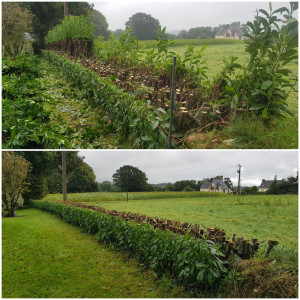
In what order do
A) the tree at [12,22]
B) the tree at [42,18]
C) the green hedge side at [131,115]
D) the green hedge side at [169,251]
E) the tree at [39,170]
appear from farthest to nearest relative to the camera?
1. the tree at [42,18]
2. the tree at [12,22]
3. the tree at [39,170]
4. the green hedge side at [131,115]
5. the green hedge side at [169,251]

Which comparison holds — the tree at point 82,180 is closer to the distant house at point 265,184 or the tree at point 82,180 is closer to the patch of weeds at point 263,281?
the distant house at point 265,184

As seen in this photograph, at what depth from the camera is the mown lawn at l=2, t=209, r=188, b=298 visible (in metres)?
3.27

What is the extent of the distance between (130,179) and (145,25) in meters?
4.84

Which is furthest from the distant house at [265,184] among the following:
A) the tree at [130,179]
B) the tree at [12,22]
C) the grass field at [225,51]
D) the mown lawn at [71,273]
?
the tree at [12,22]

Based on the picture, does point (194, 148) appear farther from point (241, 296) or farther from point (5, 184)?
point (5, 184)

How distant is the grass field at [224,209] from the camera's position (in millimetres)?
5820

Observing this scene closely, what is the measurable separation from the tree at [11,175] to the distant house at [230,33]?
8.28 meters

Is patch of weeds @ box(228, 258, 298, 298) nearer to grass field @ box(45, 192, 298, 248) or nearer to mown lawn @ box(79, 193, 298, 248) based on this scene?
mown lawn @ box(79, 193, 298, 248)

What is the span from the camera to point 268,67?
3.62 m

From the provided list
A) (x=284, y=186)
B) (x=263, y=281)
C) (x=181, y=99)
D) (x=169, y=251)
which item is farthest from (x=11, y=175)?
(x=284, y=186)

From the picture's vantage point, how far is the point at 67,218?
8.08m

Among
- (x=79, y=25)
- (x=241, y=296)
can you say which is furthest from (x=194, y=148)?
(x=79, y=25)

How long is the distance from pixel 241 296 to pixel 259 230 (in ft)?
11.1

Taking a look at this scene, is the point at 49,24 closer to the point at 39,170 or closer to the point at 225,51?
the point at 39,170
